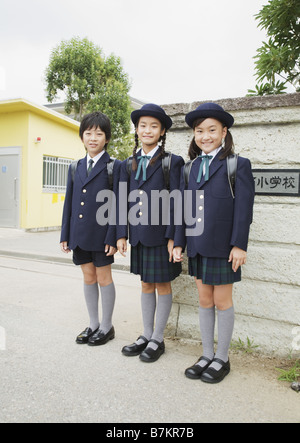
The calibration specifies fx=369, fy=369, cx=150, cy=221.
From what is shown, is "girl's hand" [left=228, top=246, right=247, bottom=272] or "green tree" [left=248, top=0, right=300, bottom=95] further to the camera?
"green tree" [left=248, top=0, right=300, bottom=95]

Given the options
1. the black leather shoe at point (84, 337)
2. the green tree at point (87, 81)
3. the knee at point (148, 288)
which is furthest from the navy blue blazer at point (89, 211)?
the green tree at point (87, 81)

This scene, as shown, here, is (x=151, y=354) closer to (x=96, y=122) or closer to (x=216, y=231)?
(x=216, y=231)

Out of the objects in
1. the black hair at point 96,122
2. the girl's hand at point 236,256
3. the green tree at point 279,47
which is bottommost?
the girl's hand at point 236,256

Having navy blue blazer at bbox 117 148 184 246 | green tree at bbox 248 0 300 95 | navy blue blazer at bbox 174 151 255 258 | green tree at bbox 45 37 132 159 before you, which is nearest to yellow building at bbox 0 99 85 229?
green tree at bbox 45 37 132 159

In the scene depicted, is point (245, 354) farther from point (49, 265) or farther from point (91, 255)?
point (49, 265)

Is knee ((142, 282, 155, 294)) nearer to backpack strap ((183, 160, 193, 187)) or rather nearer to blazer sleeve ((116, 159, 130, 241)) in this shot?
blazer sleeve ((116, 159, 130, 241))

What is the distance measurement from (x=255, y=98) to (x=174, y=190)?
974 millimetres

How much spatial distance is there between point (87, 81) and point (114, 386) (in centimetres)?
1665

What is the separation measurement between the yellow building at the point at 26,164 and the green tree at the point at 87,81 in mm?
5172

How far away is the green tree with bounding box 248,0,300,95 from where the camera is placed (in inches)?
178

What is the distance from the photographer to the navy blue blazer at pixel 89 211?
2.93 m

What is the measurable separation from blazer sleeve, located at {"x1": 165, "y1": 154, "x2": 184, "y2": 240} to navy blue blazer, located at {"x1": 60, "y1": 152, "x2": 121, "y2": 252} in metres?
0.47

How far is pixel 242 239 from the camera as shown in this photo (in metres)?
2.40

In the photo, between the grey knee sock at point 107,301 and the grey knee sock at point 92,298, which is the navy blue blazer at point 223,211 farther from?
the grey knee sock at point 92,298
